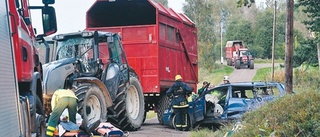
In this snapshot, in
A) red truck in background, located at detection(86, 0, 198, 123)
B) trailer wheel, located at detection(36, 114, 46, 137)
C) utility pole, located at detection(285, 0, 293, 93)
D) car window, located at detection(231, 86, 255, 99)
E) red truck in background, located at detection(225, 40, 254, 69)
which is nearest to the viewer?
trailer wheel, located at detection(36, 114, 46, 137)

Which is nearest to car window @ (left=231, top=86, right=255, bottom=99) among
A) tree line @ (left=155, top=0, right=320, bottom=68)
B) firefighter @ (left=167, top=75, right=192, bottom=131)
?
firefighter @ (left=167, top=75, right=192, bottom=131)

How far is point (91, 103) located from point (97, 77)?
1120 mm

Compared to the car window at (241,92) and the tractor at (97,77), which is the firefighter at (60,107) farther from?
the car window at (241,92)

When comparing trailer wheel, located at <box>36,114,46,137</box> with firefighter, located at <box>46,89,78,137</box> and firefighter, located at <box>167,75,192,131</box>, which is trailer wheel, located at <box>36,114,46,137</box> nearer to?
firefighter, located at <box>46,89,78,137</box>

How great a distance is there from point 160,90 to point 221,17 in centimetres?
6443

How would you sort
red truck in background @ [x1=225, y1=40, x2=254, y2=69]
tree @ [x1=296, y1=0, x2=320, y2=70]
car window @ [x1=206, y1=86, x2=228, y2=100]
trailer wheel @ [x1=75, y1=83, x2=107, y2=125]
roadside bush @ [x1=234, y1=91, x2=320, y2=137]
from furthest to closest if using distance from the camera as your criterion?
red truck in background @ [x1=225, y1=40, x2=254, y2=69]
tree @ [x1=296, y1=0, x2=320, y2=70]
car window @ [x1=206, y1=86, x2=228, y2=100]
trailer wheel @ [x1=75, y1=83, x2=107, y2=125]
roadside bush @ [x1=234, y1=91, x2=320, y2=137]

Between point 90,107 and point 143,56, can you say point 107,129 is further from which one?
point 143,56

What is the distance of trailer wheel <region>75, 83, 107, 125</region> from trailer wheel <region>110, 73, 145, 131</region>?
122 centimetres

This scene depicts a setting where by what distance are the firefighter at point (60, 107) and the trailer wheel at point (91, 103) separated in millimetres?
1620

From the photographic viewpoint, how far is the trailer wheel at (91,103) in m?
10.9

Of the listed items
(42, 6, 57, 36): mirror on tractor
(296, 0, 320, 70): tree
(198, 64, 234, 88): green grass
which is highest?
(296, 0, 320, 70): tree

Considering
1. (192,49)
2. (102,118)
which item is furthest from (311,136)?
(192,49)

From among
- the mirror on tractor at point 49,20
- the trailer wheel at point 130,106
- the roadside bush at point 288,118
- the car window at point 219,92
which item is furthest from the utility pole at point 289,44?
the mirror on tractor at point 49,20

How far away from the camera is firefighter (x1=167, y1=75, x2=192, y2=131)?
14367mm
